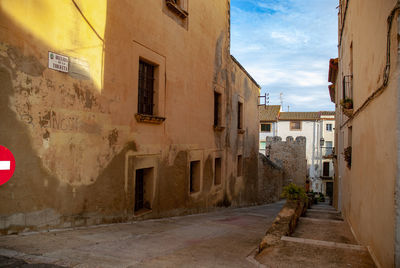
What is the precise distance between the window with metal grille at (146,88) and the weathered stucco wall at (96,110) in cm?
17

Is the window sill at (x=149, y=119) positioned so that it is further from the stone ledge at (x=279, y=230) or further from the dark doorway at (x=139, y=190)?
the stone ledge at (x=279, y=230)

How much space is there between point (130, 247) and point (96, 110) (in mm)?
2805

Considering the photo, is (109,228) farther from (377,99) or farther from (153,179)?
(377,99)

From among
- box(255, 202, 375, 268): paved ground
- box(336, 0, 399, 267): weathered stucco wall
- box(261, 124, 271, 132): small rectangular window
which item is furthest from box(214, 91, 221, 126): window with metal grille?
box(261, 124, 271, 132): small rectangular window

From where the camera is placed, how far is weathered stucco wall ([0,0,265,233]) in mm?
5254

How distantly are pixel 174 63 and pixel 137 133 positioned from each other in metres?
2.73

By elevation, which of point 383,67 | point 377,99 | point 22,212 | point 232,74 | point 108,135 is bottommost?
point 22,212

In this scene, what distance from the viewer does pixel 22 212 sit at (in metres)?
5.29

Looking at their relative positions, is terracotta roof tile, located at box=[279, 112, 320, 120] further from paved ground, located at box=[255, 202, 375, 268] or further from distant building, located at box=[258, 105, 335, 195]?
paved ground, located at box=[255, 202, 375, 268]

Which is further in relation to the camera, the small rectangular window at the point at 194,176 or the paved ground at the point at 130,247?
the small rectangular window at the point at 194,176

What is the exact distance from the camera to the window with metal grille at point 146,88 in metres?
8.21

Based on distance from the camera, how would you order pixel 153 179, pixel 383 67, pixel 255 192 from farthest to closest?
pixel 255 192 → pixel 153 179 → pixel 383 67

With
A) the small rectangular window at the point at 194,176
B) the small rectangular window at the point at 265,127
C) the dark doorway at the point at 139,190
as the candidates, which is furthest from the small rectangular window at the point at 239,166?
the small rectangular window at the point at 265,127

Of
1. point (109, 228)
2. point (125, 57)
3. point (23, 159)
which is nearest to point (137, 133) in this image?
point (125, 57)
